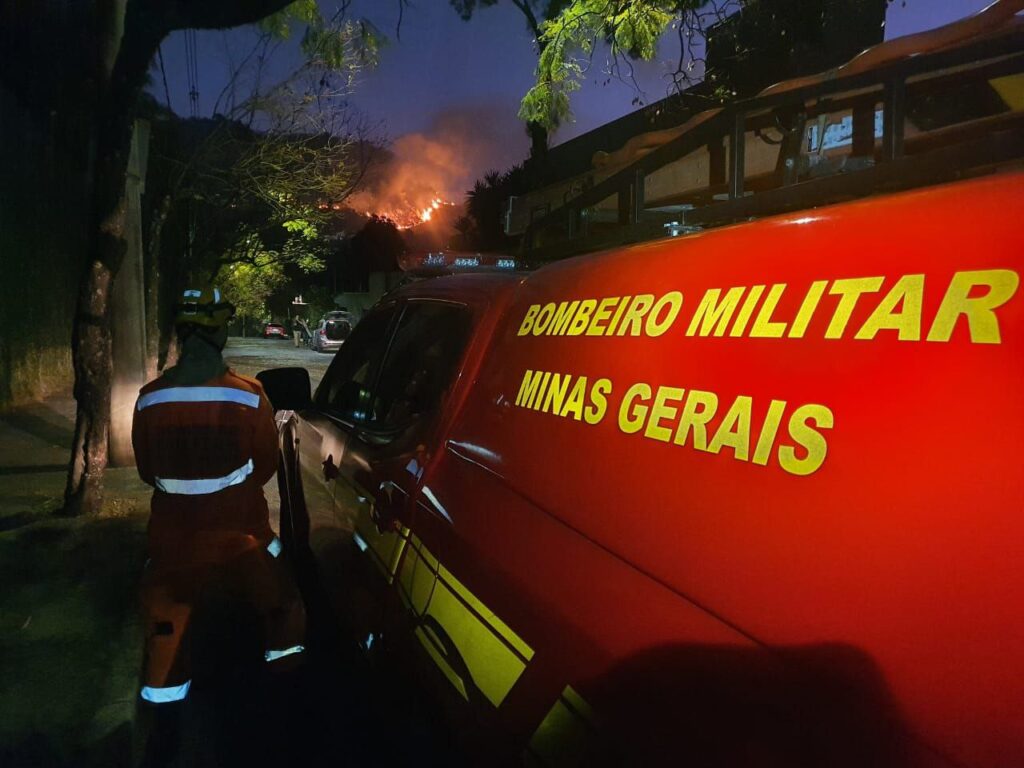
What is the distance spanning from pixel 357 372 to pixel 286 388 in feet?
1.79

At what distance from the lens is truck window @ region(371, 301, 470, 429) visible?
2486 mm

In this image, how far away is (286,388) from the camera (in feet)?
10.9

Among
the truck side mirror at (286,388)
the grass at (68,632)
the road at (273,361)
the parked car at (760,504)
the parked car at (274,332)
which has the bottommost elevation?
the parked car at (274,332)

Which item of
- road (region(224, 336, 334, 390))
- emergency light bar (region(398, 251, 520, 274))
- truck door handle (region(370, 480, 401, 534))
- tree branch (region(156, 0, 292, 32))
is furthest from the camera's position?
road (region(224, 336, 334, 390))

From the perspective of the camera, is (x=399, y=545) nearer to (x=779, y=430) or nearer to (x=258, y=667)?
(x=779, y=430)

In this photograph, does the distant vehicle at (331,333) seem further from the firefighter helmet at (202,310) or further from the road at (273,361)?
the firefighter helmet at (202,310)

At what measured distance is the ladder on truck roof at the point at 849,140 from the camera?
4.93ft

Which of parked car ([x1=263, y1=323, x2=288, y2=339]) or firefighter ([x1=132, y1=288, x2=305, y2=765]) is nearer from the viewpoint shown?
firefighter ([x1=132, y1=288, x2=305, y2=765])

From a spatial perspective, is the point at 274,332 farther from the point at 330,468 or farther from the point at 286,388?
the point at 330,468

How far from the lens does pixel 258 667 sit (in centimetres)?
366

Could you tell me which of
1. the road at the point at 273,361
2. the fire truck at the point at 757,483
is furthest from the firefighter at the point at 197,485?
the road at the point at 273,361

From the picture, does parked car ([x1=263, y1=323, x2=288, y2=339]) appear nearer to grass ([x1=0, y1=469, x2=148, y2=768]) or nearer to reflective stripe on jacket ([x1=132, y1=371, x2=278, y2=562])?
grass ([x1=0, y1=469, x2=148, y2=768])

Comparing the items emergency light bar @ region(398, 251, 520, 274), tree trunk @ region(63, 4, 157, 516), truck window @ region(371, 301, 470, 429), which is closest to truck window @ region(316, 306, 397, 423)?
truck window @ region(371, 301, 470, 429)

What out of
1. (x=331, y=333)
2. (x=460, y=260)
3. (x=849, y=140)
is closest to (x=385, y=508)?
(x=849, y=140)
